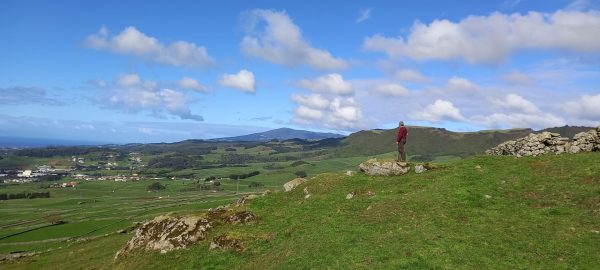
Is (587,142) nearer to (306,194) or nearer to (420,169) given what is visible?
(420,169)

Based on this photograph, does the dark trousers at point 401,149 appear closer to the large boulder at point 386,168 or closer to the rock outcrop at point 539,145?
the large boulder at point 386,168

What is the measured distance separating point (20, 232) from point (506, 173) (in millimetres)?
169570

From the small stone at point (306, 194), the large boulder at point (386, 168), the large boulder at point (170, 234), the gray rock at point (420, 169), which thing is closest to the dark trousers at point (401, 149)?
the large boulder at point (386, 168)

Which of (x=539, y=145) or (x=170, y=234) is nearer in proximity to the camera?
(x=170, y=234)

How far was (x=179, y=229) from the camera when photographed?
38.4 m

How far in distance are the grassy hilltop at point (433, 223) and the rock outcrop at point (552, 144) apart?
11.7 feet

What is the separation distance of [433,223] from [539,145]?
24002mm

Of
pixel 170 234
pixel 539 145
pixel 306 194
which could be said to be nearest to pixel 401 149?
pixel 306 194

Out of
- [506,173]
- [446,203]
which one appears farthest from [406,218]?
[506,173]

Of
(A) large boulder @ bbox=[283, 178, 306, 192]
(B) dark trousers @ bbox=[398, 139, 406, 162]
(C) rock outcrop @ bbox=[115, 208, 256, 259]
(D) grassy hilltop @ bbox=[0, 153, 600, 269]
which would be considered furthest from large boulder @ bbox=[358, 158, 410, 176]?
(C) rock outcrop @ bbox=[115, 208, 256, 259]

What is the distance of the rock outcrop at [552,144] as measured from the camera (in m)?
44.8

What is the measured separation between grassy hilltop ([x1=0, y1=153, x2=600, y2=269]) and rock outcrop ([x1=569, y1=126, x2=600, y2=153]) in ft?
10.2

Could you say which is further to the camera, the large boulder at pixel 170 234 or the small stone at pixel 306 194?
the small stone at pixel 306 194

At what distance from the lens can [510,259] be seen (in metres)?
24.9
